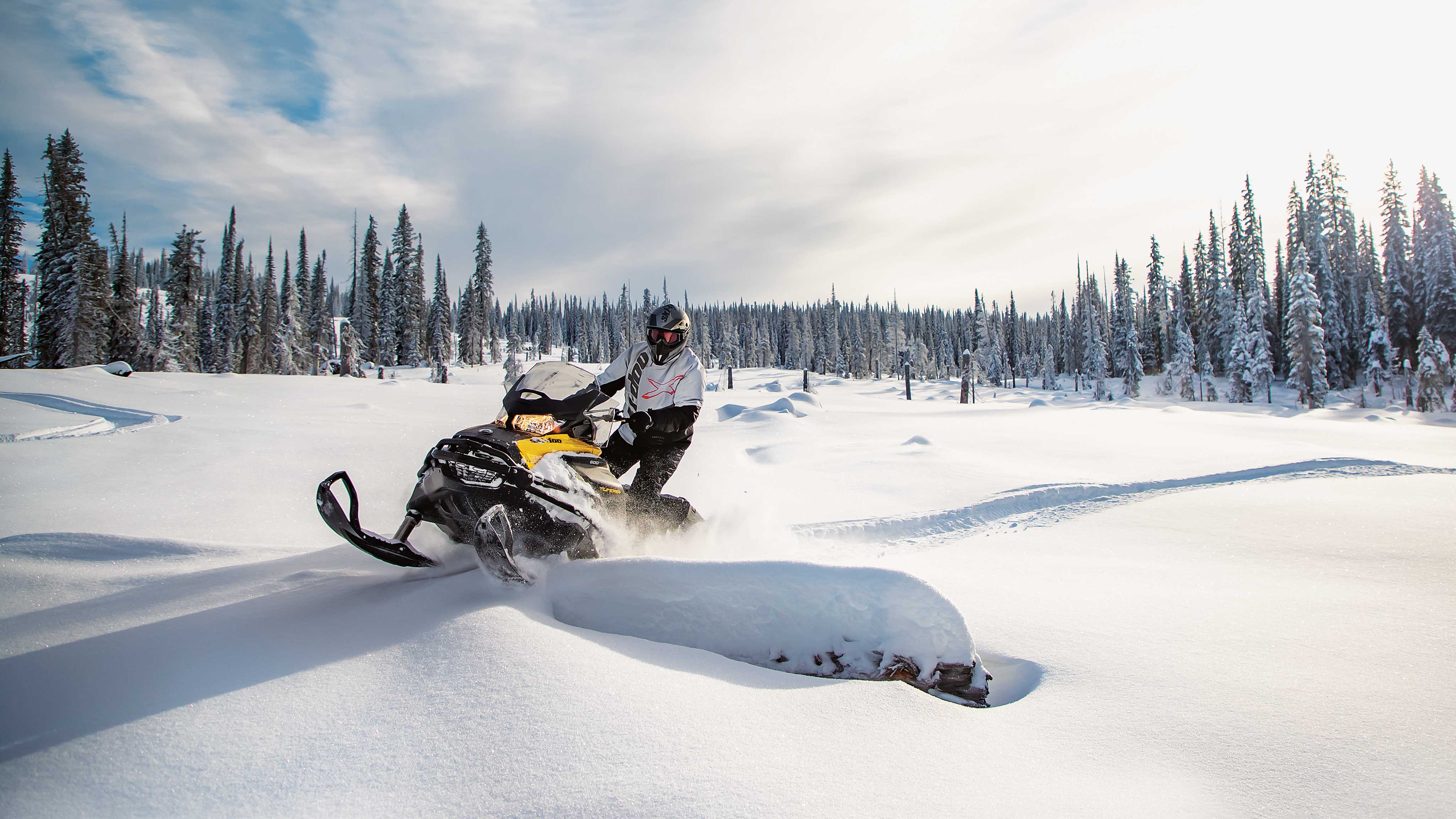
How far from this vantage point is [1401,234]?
1715 inches

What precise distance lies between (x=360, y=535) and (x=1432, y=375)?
5428 cm

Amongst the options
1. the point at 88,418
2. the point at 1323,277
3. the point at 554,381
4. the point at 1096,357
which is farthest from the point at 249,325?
the point at 1323,277

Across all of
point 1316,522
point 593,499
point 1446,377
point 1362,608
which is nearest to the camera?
point 1362,608

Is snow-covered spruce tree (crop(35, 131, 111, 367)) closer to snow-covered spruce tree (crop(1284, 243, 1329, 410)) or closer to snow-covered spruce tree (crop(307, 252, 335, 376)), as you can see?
snow-covered spruce tree (crop(307, 252, 335, 376))

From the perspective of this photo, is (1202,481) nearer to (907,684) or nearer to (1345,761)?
(1345,761)

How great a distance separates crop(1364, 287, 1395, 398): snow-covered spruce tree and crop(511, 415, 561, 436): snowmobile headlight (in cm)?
5710

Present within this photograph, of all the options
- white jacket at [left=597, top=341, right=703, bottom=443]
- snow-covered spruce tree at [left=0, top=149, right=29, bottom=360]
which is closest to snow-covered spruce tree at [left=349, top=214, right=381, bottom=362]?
snow-covered spruce tree at [left=0, top=149, right=29, bottom=360]

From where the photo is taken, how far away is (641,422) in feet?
14.7

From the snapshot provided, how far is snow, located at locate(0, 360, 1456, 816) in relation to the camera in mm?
1826

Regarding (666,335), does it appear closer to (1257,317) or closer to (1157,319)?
(1257,317)

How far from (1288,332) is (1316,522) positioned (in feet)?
157

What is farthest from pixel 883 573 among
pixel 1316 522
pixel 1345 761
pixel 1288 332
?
pixel 1288 332

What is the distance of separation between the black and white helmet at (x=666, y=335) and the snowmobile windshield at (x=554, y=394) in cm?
53

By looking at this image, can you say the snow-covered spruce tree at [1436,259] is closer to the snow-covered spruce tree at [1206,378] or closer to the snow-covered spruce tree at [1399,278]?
the snow-covered spruce tree at [1399,278]
